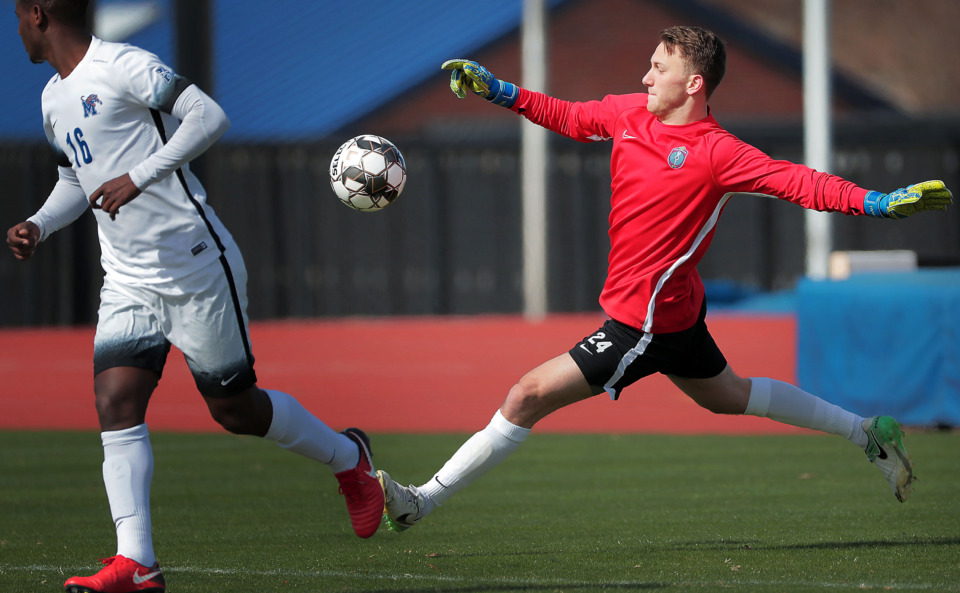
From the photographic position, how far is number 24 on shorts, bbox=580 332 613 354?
5902mm

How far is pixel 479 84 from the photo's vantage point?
6.33 metres

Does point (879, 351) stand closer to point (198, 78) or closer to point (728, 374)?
point (728, 374)

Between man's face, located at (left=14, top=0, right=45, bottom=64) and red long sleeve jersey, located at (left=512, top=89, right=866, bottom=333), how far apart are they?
2383 millimetres

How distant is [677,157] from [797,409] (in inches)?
56.4

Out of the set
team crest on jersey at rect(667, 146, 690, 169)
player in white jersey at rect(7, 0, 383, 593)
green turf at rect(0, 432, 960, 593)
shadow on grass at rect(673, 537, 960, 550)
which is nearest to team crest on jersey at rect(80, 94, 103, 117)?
player in white jersey at rect(7, 0, 383, 593)

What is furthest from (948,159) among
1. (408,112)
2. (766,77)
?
(408,112)

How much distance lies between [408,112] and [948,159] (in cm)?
1524

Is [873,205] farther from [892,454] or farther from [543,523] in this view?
[543,523]

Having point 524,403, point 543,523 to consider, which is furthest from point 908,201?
point 543,523

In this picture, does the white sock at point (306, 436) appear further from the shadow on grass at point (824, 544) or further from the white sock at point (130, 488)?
the shadow on grass at point (824, 544)

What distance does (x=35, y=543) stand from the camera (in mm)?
6848

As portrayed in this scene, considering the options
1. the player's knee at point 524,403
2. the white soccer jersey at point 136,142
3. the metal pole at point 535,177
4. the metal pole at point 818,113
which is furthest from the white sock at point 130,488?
the metal pole at point 535,177

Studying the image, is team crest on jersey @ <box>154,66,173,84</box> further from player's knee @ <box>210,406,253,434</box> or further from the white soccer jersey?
player's knee @ <box>210,406,253,434</box>

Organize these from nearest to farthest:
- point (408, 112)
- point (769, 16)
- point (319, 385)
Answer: point (319, 385), point (408, 112), point (769, 16)
